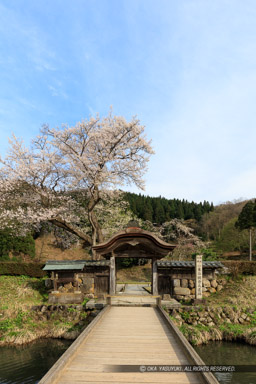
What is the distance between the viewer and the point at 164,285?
15.3 meters

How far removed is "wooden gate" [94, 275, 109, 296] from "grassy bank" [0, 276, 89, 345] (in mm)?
1895

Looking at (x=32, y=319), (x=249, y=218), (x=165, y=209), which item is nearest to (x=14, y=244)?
(x=32, y=319)

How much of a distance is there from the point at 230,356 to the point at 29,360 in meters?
7.61

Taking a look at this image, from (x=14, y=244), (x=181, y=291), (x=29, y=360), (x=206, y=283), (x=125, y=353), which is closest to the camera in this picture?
(x=125, y=353)

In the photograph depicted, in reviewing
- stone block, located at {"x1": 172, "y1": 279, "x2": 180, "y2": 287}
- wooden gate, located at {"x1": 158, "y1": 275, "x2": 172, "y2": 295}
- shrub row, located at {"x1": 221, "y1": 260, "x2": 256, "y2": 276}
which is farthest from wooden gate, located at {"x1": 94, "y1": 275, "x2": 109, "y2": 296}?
shrub row, located at {"x1": 221, "y1": 260, "x2": 256, "y2": 276}

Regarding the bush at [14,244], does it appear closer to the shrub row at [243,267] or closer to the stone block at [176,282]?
the stone block at [176,282]

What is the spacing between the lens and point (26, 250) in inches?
992

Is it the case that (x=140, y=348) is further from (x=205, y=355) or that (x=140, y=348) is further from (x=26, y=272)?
(x=26, y=272)

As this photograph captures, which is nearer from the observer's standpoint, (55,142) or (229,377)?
(229,377)

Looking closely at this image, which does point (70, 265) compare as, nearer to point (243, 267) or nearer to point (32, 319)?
point (32, 319)

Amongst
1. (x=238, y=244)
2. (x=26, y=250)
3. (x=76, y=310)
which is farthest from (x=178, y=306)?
(x=238, y=244)

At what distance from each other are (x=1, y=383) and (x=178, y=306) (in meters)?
8.15

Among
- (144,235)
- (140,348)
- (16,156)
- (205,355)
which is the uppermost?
(16,156)

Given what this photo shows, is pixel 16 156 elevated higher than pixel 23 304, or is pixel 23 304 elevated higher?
pixel 16 156
